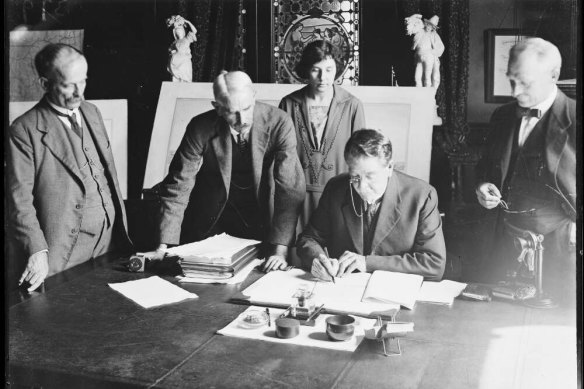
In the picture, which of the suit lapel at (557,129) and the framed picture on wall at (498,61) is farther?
the framed picture on wall at (498,61)

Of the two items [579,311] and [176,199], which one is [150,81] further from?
[579,311]

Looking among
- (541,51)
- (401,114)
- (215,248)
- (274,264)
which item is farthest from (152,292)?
(541,51)

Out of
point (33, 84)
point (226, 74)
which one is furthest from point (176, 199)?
point (33, 84)

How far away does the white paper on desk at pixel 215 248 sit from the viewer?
3092mm

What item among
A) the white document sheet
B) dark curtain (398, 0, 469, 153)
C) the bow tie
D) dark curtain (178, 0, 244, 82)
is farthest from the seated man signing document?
dark curtain (178, 0, 244, 82)

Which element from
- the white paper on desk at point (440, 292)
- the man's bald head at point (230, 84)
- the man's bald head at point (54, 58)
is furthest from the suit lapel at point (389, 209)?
the man's bald head at point (54, 58)

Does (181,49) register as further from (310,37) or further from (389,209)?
(389,209)

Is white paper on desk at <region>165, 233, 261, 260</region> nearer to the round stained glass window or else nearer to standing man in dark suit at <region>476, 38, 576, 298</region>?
the round stained glass window

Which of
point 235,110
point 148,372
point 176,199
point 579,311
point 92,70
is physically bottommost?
point 148,372

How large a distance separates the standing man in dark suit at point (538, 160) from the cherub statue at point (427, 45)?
15.3 inches

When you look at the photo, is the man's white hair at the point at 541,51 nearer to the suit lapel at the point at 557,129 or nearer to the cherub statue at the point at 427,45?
the suit lapel at the point at 557,129

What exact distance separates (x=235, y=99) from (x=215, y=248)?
3.00 ft

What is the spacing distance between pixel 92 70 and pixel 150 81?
343 millimetres

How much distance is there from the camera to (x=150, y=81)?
379 centimetres
